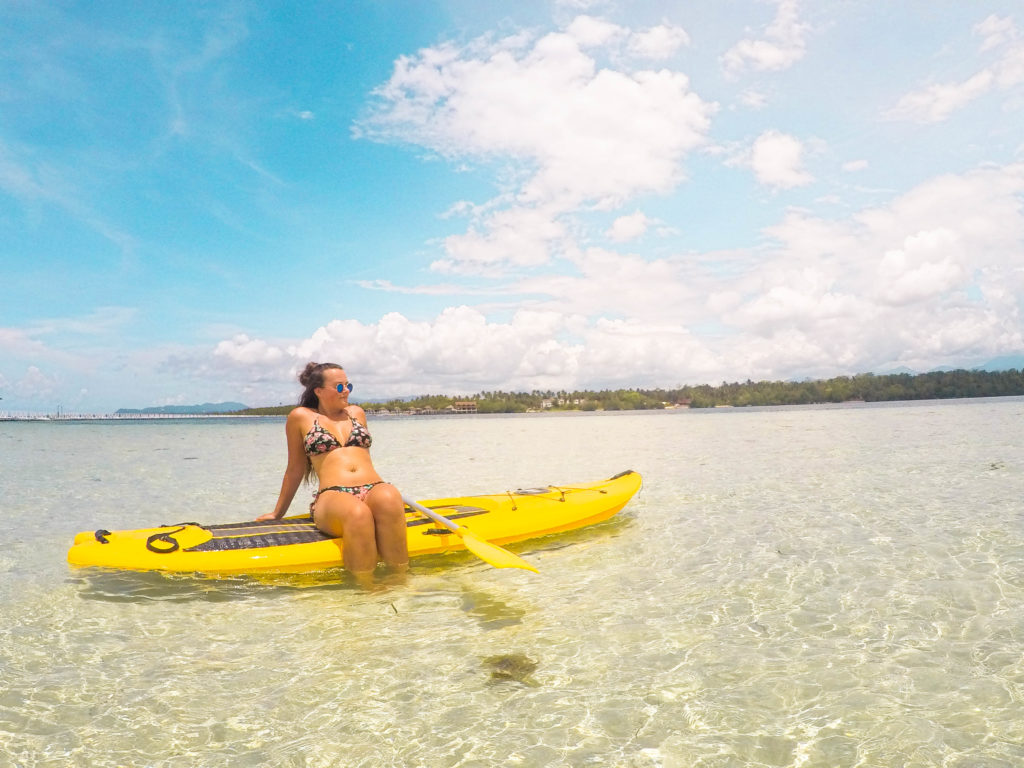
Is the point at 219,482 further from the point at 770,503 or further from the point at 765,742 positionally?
the point at 765,742

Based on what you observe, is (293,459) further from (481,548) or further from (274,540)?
(481,548)

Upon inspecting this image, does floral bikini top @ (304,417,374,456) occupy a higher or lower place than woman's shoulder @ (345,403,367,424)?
lower

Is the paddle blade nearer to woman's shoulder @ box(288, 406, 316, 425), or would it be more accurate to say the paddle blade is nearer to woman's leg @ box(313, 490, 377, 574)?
woman's leg @ box(313, 490, 377, 574)

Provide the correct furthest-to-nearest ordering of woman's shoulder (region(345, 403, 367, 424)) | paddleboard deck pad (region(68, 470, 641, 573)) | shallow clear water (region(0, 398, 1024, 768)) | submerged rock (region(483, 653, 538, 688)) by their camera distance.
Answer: woman's shoulder (region(345, 403, 367, 424)) → paddleboard deck pad (region(68, 470, 641, 573)) → submerged rock (region(483, 653, 538, 688)) → shallow clear water (region(0, 398, 1024, 768))

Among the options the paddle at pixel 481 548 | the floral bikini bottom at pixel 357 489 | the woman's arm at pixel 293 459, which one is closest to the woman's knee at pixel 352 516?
the floral bikini bottom at pixel 357 489

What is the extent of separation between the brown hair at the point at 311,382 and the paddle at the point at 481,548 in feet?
4.61

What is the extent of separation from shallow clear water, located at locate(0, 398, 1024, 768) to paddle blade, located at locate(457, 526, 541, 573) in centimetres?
31

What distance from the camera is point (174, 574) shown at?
625 centimetres

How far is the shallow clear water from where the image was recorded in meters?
3.23

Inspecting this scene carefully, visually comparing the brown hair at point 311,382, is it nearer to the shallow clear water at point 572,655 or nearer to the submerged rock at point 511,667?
the shallow clear water at point 572,655

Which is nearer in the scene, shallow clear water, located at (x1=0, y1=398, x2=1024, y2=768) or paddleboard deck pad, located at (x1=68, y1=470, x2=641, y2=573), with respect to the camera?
shallow clear water, located at (x1=0, y1=398, x2=1024, y2=768)

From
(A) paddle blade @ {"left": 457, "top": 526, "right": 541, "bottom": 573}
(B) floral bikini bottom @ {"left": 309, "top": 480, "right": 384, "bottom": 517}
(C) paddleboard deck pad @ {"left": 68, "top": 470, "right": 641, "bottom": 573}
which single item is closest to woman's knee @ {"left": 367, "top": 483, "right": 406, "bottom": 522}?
(B) floral bikini bottom @ {"left": 309, "top": 480, "right": 384, "bottom": 517}

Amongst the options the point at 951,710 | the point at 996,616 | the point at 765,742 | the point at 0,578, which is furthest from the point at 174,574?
the point at 996,616

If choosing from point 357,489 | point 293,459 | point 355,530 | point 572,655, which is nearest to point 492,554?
point 355,530
